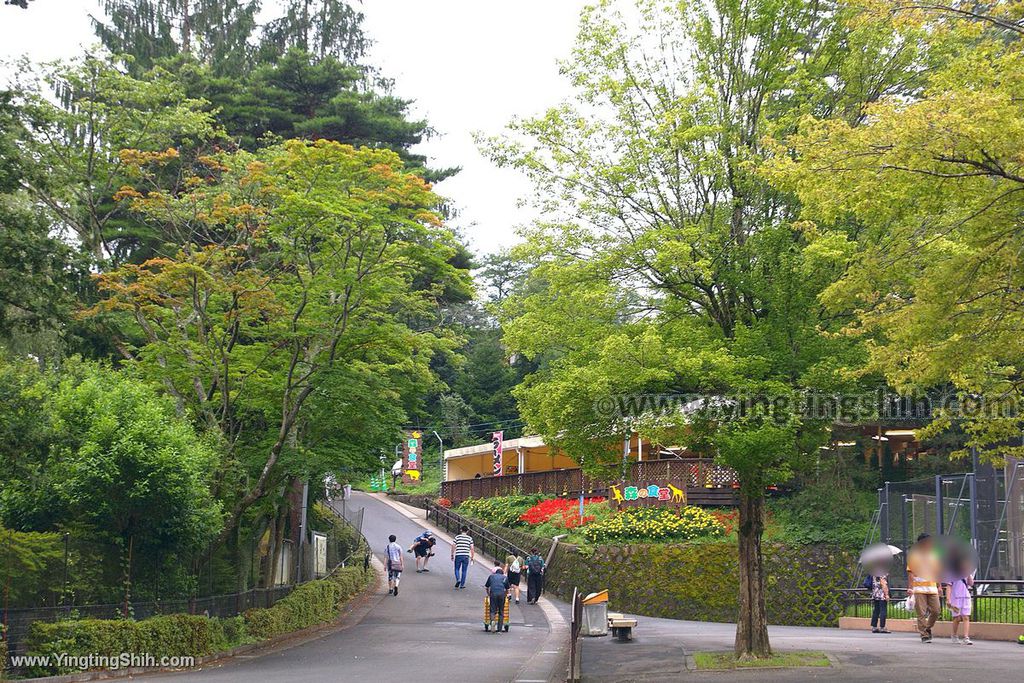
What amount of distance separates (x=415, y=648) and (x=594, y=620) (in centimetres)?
366

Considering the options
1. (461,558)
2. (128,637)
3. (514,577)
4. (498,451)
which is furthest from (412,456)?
(128,637)

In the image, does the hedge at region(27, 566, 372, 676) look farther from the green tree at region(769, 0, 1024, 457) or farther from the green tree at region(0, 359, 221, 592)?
the green tree at region(769, 0, 1024, 457)

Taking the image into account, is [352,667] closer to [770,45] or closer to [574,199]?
[574,199]

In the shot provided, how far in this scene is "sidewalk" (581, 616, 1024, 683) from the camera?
13.5 m

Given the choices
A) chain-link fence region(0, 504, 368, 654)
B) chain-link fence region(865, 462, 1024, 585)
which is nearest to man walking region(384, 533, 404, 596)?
chain-link fence region(0, 504, 368, 654)

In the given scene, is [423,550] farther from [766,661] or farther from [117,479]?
[766,661]

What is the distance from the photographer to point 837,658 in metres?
15.6

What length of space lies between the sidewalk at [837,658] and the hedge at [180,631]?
674 centimetres

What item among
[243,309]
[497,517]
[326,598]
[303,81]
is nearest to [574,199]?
[243,309]

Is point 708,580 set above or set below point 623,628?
below

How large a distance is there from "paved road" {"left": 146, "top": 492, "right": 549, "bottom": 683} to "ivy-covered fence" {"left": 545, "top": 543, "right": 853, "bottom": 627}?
8.22 feet

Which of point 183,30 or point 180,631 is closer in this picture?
point 180,631

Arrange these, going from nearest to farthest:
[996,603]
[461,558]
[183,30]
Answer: [996,603], [461,558], [183,30]

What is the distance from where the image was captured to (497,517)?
131 feet
